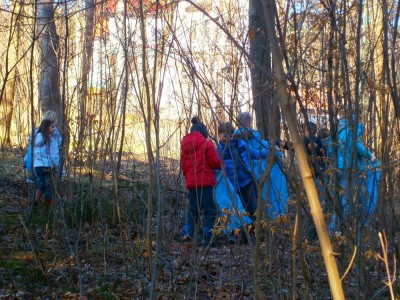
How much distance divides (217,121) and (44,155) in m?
3.52

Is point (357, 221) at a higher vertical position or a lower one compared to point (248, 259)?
higher

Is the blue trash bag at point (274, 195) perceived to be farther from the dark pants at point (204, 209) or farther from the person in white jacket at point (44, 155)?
the person in white jacket at point (44, 155)

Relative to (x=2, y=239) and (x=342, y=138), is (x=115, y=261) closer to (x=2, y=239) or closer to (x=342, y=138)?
(x=2, y=239)

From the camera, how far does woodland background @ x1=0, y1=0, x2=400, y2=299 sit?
11.2ft

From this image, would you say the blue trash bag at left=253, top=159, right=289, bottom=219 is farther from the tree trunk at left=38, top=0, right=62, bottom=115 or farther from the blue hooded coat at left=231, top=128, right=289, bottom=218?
the tree trunk at left=38, top=0, right=62, bottom=115

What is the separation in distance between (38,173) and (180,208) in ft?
6.16

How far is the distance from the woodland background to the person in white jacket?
330 millimetres

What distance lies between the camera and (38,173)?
8.12 metres

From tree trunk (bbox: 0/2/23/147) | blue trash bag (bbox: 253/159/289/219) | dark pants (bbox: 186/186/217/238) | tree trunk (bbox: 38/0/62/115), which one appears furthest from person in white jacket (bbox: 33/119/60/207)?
blue trash bag (bbox: 253/159/289/219)

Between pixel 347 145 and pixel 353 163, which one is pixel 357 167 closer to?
pixel 353 163

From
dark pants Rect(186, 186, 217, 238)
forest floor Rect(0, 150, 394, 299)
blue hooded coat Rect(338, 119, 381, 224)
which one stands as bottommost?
forest floor Rect(0, 150, 394, 299)

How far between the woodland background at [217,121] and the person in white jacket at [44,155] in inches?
13.0

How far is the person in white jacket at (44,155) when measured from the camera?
6.98 m

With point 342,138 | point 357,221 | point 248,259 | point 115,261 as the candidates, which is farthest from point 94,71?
point 357,221
